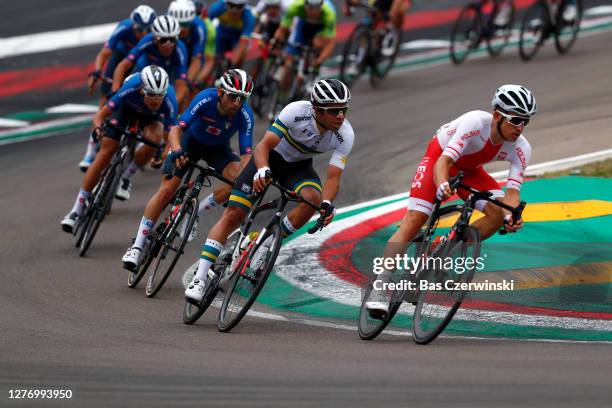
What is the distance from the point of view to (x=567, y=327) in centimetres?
908

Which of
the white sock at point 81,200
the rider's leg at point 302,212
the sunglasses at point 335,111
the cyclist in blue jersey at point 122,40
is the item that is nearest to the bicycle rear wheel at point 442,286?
the rider's leg at point 302,212

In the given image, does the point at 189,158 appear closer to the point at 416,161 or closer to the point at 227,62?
the point at 416,161

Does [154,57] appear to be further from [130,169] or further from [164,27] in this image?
[130,169]

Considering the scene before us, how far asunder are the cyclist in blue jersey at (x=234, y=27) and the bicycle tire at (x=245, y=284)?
827cm

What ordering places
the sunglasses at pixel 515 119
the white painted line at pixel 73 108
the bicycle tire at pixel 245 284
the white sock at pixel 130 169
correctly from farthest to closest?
the white painted line at pixel 73 108
the white sock at pixel 130 169
the bicycle tire at pixel 245 284
the sunglasses at pixel 515 119

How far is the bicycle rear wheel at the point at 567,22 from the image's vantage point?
66.9 feet

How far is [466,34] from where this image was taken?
2048cm

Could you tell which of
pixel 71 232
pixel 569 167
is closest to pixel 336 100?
pixel 71 232

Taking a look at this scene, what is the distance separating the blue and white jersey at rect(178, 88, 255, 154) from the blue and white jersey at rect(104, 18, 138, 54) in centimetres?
466

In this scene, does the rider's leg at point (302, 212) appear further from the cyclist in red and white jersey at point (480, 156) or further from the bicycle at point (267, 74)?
the bicycle at point (267, 74)

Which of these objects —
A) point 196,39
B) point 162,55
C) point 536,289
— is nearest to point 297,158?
point 536,289

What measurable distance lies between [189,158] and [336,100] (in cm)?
182

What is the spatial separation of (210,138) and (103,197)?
Answer: 5.75 feet

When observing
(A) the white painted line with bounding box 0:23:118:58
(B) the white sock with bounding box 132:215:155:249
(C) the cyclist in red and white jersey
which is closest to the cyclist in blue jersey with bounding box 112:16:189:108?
(B) the white sock with bounding box 132:215:155:249
